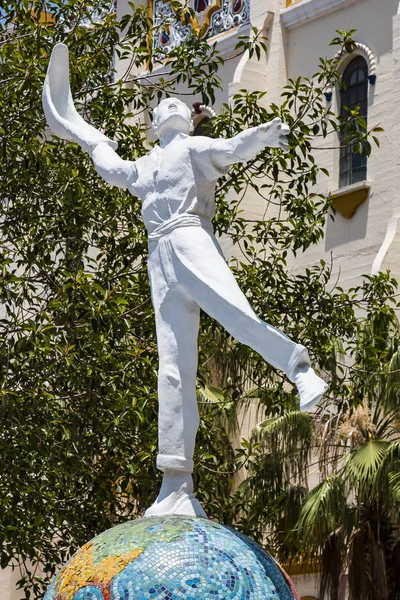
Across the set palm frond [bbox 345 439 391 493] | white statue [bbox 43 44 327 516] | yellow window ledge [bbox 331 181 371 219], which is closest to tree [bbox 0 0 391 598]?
palm frond [bbox 345 439 391 493]

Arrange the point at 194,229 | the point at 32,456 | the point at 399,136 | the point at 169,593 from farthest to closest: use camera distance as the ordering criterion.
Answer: the point at 399,136 < the point at 32,456 < the point at 194,229 < the point at 169,593

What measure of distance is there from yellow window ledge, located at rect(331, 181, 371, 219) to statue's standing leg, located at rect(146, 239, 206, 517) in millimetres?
12994

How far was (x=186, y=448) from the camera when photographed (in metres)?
6.93

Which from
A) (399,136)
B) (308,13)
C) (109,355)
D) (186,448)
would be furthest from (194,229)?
(308,13)

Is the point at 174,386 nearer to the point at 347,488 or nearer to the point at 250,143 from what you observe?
the point at 250,143

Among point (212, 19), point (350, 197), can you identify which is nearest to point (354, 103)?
point (350, 197)

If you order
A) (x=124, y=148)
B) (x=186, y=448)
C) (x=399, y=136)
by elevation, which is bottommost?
(x=186, y=448)

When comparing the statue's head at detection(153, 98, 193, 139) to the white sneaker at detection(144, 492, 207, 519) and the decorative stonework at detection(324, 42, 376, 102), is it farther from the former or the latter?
the decorative stonework at detection(324, 42, 376, 102)

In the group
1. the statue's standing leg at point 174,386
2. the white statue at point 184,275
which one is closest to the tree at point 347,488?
the white statue at point 184,275

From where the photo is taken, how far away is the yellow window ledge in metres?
20.0

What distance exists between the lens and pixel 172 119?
24.4ft

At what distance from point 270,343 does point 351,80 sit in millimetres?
14269

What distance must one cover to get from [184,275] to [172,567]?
1.40 meters

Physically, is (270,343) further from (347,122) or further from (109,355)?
(347,122)
